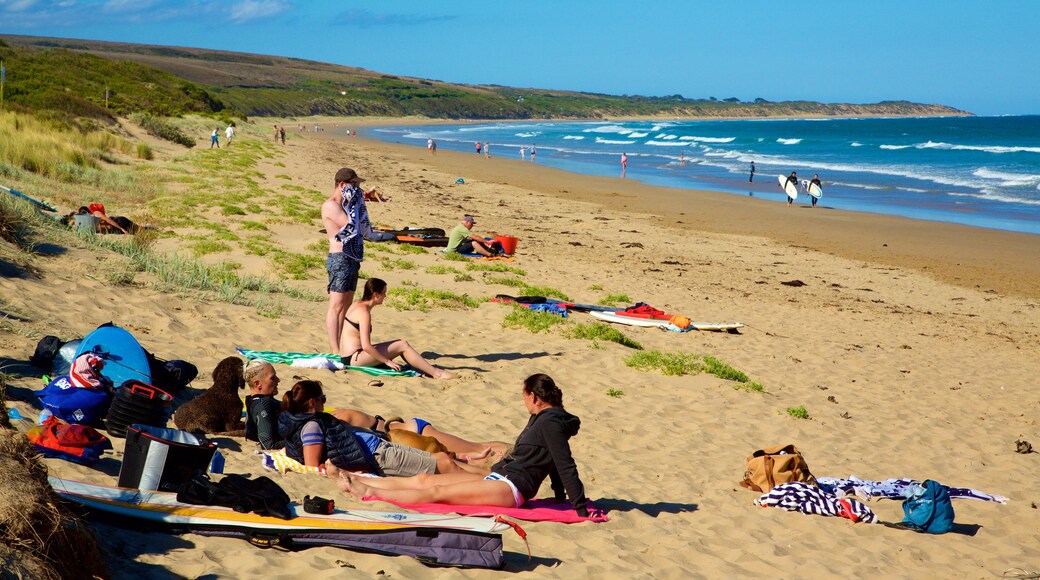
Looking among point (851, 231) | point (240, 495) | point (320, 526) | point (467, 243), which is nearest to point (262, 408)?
point (240, 495)

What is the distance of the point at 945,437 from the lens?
848 centimetres

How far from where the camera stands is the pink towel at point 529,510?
5.44 metres

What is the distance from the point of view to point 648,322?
1178 cm

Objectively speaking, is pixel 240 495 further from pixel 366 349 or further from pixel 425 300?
pixel 425 300

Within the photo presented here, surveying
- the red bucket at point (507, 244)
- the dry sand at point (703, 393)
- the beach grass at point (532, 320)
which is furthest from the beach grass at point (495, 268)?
the beach grass at point (532, 320)

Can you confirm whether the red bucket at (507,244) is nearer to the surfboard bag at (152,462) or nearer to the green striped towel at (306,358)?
the green striped towel at (306,358)

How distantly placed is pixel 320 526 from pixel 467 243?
38.4ft

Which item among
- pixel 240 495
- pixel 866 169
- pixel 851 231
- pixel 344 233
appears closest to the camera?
pixel 240 495

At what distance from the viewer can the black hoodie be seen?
5562 millimetres

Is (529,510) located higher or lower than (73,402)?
lower

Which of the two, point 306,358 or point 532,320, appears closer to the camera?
point 306,358

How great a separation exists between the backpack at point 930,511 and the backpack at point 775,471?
0.67 meters

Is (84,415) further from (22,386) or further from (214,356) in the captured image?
(214,356)

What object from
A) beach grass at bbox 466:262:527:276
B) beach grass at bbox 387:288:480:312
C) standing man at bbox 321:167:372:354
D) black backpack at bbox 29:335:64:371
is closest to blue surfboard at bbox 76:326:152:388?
black backpack at bbox 29:335:64:371
